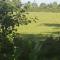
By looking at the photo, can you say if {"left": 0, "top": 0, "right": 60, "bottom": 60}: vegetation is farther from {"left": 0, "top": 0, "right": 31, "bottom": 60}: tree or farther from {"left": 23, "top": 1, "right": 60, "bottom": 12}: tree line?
{"left": 23, "top": 1, "right": 60, "bottom": 12}: tree line

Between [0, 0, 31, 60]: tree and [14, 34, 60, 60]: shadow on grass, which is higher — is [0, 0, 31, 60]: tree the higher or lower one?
the higher one

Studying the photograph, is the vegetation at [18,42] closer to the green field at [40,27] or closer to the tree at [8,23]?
the tree at [8,23]

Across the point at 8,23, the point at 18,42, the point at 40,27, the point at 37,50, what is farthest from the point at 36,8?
the point at 8,23

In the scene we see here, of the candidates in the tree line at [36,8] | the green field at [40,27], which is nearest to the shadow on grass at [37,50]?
the tree line at [36,8]

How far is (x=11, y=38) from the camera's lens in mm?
7828

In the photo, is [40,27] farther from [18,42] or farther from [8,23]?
[8,23]

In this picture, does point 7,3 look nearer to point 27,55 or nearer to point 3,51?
point 3,51

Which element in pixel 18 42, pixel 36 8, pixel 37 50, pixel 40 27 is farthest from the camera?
pixel 36 8

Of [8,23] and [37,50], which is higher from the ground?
[8,23]

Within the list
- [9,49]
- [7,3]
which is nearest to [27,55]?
[9,49]

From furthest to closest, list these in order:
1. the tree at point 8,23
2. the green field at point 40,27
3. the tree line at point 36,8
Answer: the green field at point 40,27 < the tree line at point 36,8 < the tree at point 8,23

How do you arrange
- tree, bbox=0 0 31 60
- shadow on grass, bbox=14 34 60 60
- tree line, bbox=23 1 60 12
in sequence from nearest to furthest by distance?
tree, bbox=0 0 31 60 → shadow on grass, bbox=14 34 60 60 → tree line, bbox=23 1 60 12

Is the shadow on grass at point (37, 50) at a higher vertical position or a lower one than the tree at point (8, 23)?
lower

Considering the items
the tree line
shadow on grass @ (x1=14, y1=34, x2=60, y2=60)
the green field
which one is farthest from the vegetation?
the green field
